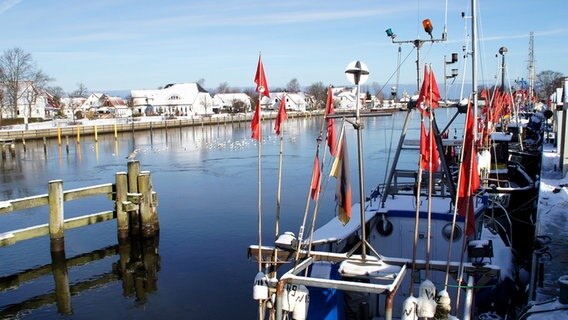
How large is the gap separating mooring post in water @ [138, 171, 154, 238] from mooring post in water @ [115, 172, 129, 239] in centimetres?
54

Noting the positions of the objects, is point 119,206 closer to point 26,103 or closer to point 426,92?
point 426,92

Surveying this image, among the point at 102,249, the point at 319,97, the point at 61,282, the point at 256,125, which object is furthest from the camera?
the point at 319,97

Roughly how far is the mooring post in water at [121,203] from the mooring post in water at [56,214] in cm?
210

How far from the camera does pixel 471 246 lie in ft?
29.5

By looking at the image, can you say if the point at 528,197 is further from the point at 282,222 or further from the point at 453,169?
the point at 282,222

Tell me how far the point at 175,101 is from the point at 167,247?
4504 inches

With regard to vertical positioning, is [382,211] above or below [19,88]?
below

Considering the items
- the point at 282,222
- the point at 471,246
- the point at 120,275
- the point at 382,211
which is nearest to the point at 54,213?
the point at 120,275

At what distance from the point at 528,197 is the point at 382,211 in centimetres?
1249

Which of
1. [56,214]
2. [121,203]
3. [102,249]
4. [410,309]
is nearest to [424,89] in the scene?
[410,309]

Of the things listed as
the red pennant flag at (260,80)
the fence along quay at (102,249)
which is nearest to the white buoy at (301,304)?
the red pennant flag at (260,80)

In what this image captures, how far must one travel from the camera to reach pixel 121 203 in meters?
19.8

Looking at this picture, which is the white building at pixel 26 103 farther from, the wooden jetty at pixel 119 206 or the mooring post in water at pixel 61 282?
the mooring post in water at pixel 61 282

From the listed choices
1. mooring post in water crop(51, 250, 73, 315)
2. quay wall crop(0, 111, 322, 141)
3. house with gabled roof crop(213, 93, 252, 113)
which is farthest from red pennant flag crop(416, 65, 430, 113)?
house with gabled roof crop(213, 93, 252, 113)
